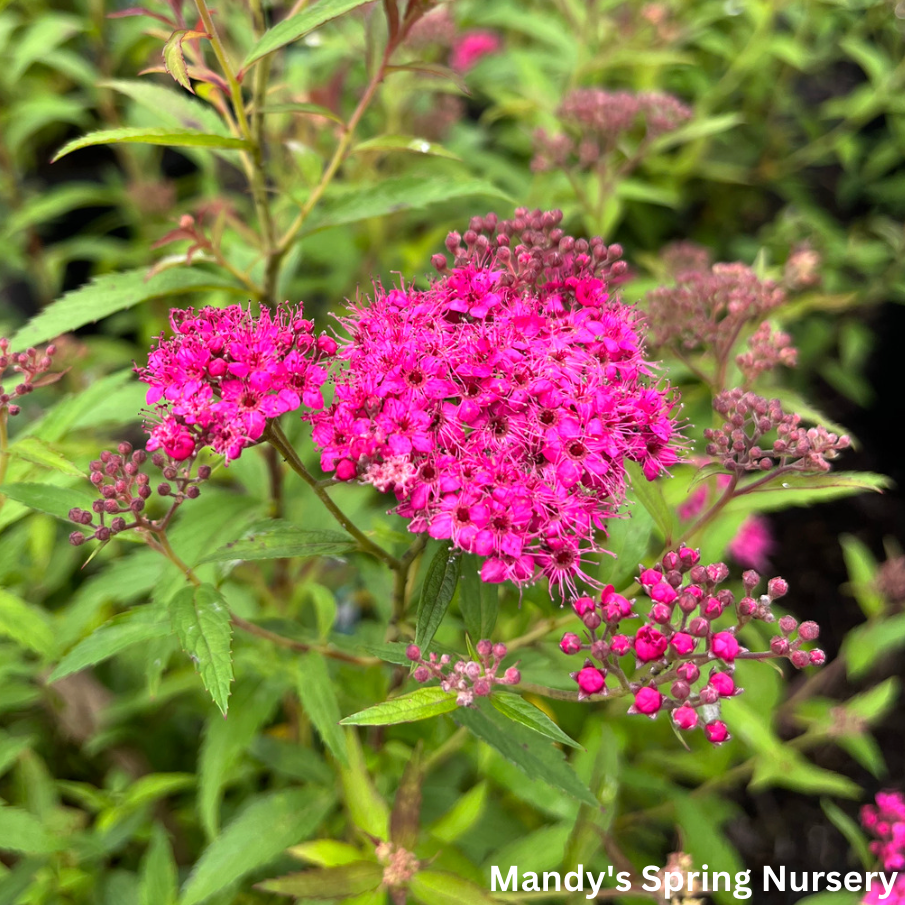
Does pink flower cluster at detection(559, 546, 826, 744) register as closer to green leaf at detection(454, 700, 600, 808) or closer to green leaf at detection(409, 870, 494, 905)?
green leaf at detection(454, 700, 600, 808)

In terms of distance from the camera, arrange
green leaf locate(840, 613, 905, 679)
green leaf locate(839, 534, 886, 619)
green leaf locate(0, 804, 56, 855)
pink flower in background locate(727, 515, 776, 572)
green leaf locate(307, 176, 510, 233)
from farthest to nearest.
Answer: pink flower in background locate(727, 515, 776, 572) → green leaf locate(839, 534, 886, 619) → green leaf locate(840, 613, 905, 679) → green leaf locate(307, 176, 510, 233) → green leaf locate(0, 804, 56, 855)

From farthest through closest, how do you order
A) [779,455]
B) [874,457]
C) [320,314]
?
1. [874,457]
2. [320,314]
3. [779,455]

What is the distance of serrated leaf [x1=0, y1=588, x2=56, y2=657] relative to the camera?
5.60ft

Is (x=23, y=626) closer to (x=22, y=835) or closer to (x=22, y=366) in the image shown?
(x=22, y=835)

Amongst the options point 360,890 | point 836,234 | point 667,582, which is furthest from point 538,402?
point 836,234

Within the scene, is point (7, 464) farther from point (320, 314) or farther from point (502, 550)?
point (320, 314)

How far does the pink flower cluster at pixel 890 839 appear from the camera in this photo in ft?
6.01

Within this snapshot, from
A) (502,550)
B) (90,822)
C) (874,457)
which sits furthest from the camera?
(874,457)

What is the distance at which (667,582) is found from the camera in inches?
53.8

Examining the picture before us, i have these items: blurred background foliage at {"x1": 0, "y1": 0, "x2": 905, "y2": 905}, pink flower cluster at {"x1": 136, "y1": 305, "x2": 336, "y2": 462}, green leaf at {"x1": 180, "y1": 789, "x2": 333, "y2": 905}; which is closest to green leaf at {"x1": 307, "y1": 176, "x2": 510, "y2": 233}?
blurred background foliage at {"x1": 0, "y1": 0, "x2": 905, "y2": 905}

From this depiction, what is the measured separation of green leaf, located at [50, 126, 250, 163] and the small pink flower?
3.95ft

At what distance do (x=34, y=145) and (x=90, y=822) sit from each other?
3831mm

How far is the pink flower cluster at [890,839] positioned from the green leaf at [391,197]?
178 centimetres

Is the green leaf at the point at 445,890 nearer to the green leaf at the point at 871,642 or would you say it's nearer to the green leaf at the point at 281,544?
the green leaf at the point at 281,544
